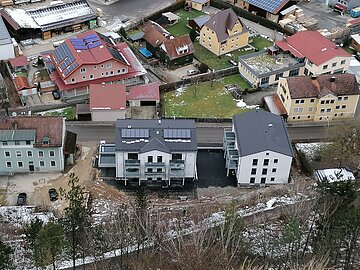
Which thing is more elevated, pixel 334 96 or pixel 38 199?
pixel 334 96

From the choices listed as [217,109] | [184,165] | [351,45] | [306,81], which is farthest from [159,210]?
[351,45]

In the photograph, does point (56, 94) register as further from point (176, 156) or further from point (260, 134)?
point (260, 134)

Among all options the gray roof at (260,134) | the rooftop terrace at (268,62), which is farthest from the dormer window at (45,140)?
the rooftop terrace at (268,62)

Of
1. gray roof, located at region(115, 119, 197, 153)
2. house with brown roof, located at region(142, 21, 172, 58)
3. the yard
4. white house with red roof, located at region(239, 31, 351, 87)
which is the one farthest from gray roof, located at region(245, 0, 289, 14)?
gray roof, located at region(115, 119, 197, 153)

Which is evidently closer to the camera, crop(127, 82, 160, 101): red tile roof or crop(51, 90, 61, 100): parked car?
crop(127, 82, 160, 101): red tile roof

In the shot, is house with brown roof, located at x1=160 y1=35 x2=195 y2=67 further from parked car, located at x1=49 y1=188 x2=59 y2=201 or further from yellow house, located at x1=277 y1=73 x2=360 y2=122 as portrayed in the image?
parked car, located at x1=49 y1=188 x2=59 y2=201

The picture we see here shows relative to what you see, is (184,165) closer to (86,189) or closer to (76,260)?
(86,189)

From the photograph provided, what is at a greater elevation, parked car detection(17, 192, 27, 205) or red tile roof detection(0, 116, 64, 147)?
red tile roof detection(0, 116, 64, 147)
